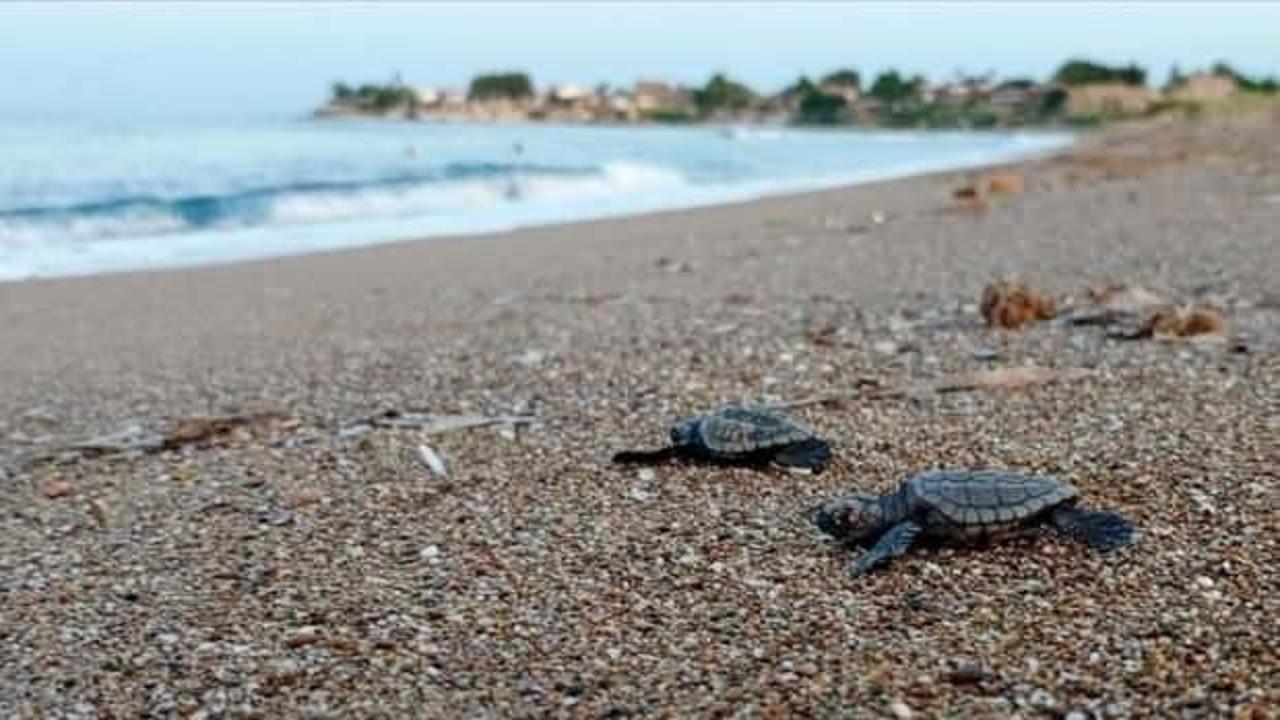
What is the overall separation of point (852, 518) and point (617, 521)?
74cm

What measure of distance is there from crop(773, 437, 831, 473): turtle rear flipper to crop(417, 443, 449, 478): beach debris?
3.87 feet

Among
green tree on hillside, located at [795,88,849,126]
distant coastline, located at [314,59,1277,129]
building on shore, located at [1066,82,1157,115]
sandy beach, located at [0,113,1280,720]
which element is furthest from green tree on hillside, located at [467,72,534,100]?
sandy beach, located at [0,113,1280,720]

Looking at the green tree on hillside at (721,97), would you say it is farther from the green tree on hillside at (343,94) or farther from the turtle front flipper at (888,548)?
the turtle front flipper at (888,548)

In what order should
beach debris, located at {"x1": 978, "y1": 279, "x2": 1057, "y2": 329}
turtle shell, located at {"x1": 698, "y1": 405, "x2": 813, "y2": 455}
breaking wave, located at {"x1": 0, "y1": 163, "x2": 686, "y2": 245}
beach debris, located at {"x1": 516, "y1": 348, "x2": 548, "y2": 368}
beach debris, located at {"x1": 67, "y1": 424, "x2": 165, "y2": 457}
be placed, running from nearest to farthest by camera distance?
turtle shell, located at {"x1": 698, "y1": 405, "x2": 813, "y2": 455}, beach debris, located at {"x1": 67, "y1": 424, "x2": 165, "y2": 457}, beach debris, located at {"x1": 516, "y1": 348, "x2": 548, "y2": 368}, beach debris, located at {"x1": 978, "y1": 279, "x2": 1057, "y2": 329}, breaking wave, located at {"x1": 0, "y1": 163, "x2": 686, "y2": 245}

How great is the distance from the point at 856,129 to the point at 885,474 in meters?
104

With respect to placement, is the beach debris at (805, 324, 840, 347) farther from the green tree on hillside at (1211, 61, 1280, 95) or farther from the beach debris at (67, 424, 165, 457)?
the green tree on hillside at (1211, 61, 1280, 95)

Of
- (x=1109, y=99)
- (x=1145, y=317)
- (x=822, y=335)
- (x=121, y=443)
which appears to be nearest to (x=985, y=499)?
(x=121, y=443)

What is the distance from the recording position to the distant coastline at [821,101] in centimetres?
10006

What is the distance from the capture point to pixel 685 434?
4.94m

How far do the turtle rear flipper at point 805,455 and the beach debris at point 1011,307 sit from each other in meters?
3.01

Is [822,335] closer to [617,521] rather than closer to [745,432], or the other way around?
[745,432]

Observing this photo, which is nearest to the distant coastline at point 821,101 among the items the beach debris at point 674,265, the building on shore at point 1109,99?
the building on shore at point 1109,99

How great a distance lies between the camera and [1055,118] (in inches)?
3775

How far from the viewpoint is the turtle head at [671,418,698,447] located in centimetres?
491
